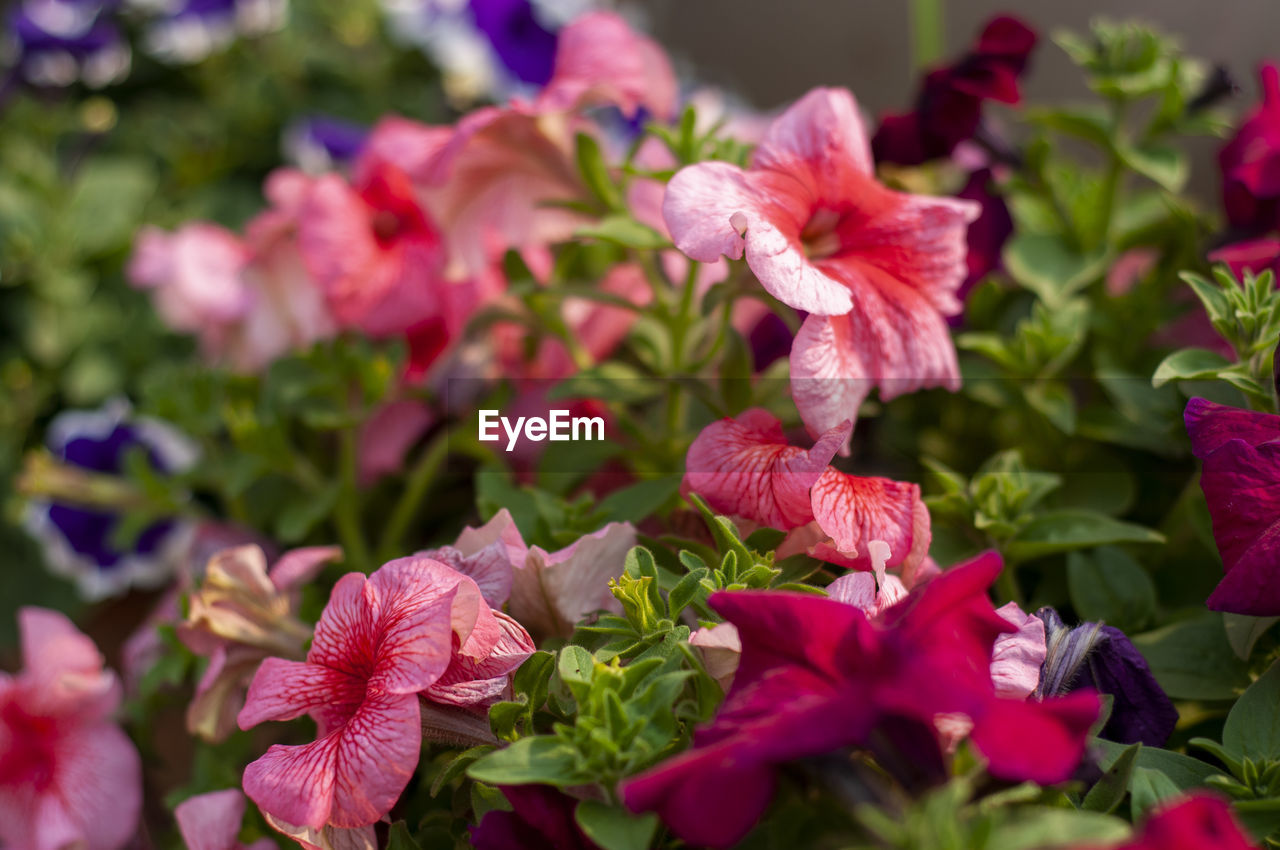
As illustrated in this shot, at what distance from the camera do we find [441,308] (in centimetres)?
78

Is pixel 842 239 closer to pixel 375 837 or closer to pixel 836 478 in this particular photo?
pixel 836 478

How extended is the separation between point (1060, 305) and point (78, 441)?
0.84 meters

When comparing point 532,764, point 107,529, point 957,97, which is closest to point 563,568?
point 532,764

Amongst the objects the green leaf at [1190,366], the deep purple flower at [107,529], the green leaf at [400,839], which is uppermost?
the green leaf at [1190,366]

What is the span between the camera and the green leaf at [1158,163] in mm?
681

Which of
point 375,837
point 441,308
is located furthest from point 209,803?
point 441,308

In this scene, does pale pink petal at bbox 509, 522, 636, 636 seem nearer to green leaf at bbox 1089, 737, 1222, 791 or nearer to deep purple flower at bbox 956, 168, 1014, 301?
green leaf at bbox 1089, 737, 1222, 791

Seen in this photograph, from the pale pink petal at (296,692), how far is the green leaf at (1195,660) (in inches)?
15.7

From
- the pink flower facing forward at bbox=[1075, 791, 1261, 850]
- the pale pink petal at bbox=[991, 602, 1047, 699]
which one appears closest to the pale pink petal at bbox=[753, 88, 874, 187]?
the pale pink petal at bbox=[991, 602, 1047, 699]

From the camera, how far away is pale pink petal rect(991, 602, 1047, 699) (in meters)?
0.42

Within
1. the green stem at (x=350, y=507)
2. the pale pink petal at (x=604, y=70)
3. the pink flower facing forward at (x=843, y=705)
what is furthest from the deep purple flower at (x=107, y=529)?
the pink flower facing forward at (x=843, y=705)

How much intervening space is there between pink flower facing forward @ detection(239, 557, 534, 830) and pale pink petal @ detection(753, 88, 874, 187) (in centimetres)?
28

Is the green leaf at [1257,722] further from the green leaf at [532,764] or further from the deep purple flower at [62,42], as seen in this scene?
the deep purple flower at [62,42]

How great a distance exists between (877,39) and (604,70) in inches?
31.2
